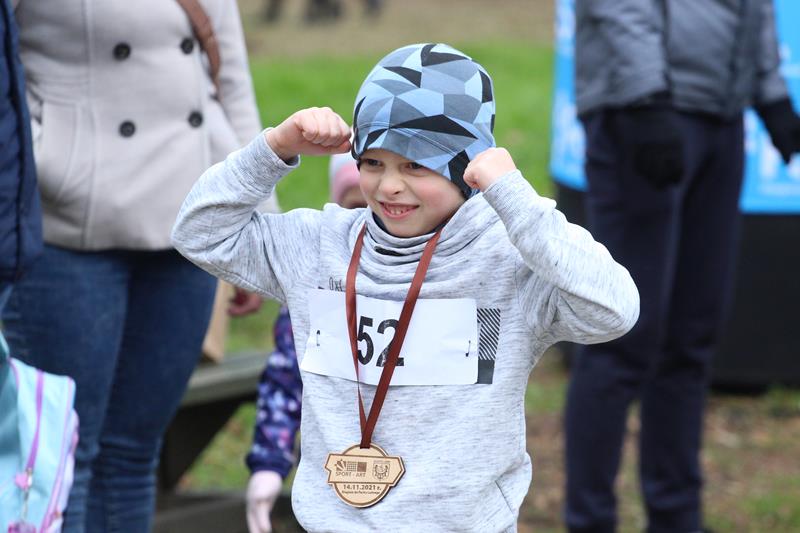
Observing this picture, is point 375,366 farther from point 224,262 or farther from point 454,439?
point 224,262

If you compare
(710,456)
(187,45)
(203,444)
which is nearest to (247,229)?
(187,45)

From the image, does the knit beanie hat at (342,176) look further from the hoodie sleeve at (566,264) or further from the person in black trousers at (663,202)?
the hoodie sleeve at (566,264)

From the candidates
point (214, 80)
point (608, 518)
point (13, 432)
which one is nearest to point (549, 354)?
point (608, 518)

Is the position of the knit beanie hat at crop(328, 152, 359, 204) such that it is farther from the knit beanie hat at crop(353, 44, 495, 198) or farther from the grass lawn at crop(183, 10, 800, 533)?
the grass lawn at crop(183, 10, 800, 533)

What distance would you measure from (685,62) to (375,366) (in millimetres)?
1597

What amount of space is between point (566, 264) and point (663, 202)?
148 cm

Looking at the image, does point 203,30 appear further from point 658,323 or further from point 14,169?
point 658,323

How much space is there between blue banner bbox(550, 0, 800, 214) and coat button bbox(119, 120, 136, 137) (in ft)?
7.55

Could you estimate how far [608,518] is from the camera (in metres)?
3.59

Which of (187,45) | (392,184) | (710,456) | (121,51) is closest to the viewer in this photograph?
(392,184)

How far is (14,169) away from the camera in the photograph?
250 centimetres

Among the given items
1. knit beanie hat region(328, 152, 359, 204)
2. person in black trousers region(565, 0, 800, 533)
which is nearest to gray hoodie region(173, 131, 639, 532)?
knit beanie hat region(328, 152, 359, 204)

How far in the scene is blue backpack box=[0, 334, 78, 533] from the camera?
8.46ft

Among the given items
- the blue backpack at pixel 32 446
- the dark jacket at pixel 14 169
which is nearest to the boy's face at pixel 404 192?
the dark jacket at pixel 14 169
